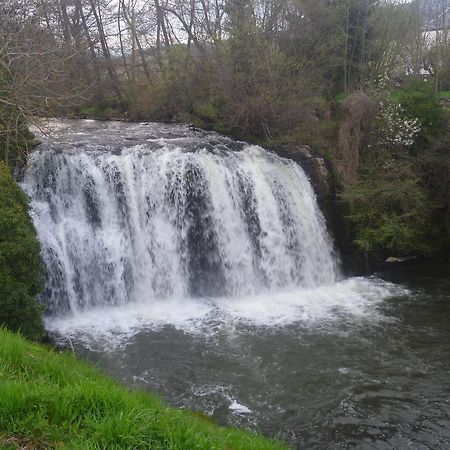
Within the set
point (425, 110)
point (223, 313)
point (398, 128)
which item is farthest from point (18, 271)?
point (425, 110)

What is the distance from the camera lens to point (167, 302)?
41.2 ft

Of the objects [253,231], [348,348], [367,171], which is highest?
[367,171]

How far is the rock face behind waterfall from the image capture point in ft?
40.3

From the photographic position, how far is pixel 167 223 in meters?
13.3

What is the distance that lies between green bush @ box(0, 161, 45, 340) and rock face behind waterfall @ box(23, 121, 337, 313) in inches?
92.0

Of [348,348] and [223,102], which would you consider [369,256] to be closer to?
[348,348]

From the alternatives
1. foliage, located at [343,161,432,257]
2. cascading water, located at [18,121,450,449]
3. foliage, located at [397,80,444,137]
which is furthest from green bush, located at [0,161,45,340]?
foliage, located at [397,80,444,137]

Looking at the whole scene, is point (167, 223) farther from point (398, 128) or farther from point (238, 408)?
point (398, 128)

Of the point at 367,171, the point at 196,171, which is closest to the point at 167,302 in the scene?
the point at 196,171

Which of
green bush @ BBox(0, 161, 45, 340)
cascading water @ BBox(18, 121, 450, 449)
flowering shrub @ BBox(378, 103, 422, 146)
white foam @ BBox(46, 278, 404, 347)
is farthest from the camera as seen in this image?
flowering shrub @ BBox(378, 103, 422, 146)

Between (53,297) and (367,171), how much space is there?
10.1 meters

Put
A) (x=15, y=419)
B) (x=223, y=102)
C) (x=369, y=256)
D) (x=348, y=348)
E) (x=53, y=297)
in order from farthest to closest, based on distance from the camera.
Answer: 1. (x=223, y=102)
2. (x=369, y=256)
3. (x=53, y=297)
4. (x=348, y=348)
5. (x=15, y=419)

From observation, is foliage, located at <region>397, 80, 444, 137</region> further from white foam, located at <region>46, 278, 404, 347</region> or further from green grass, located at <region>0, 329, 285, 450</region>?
green grass, located at <region>0, 329, 285, 450</region>

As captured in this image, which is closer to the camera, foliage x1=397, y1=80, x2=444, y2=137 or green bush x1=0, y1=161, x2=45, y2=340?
green bush x1=0, y1=161, x2=45, y2=340
